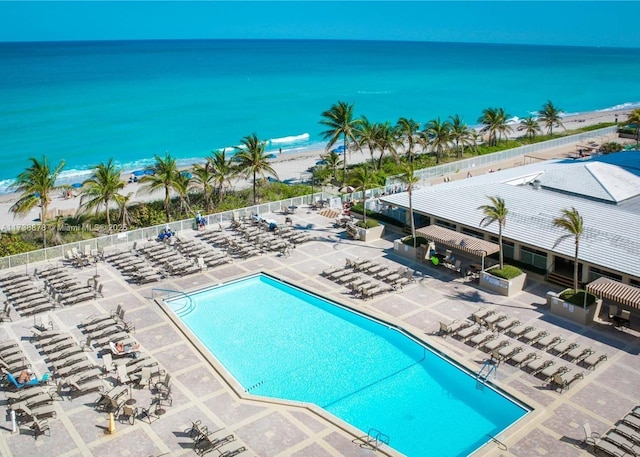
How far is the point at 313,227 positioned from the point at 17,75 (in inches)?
5579

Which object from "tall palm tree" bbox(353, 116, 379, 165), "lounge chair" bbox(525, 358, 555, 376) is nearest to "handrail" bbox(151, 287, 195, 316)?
"lounge chair" bbox(525, 358, 555, 376)

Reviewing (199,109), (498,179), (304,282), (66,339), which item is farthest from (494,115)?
(199,109)

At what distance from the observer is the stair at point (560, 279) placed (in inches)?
1154

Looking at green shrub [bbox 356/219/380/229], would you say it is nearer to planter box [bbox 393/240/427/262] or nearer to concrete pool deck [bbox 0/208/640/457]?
planter box [bbox 393/240/427/262]

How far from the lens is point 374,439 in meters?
18.8

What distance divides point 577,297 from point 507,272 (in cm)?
336

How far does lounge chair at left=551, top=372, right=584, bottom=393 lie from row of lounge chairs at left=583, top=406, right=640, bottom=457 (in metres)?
2.40

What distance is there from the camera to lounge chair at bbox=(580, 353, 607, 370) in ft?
74.3

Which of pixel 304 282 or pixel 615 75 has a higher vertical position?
pixel 615 75

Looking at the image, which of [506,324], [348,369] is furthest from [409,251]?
[348,369]

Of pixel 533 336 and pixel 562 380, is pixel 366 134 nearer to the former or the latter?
pixel 533 336

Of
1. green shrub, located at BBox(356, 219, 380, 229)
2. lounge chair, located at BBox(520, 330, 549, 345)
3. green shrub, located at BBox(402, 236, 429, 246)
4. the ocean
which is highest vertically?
the ocean

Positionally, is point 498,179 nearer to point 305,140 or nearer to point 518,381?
point 518,381

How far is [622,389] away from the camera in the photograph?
21.4 meters
